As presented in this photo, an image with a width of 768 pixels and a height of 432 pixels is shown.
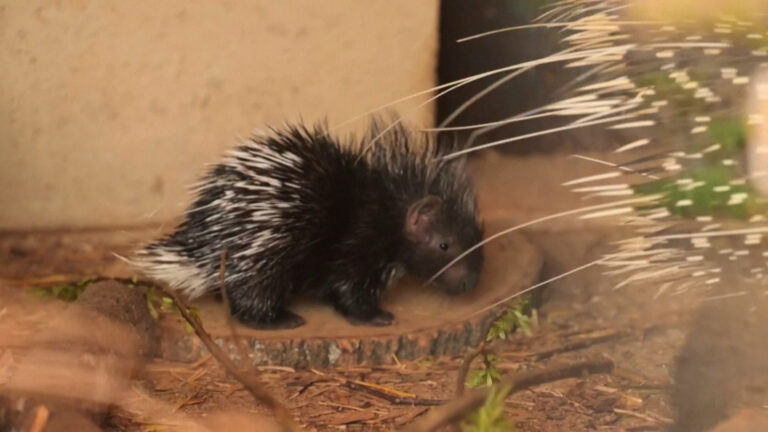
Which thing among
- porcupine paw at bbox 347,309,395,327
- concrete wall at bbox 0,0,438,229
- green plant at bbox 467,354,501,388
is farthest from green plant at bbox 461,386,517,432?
concrete wall at bbox 0,0,438,229

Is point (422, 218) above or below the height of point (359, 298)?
above

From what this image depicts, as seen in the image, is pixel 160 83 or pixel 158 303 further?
pixel 160 83

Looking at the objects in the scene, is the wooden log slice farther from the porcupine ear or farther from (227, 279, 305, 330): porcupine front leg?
the porcupine ear

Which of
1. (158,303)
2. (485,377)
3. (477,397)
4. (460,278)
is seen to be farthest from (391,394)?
(477,397)

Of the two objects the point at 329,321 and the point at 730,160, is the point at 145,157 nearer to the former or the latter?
the point at 329,321

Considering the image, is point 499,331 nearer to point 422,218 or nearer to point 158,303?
point 422,218

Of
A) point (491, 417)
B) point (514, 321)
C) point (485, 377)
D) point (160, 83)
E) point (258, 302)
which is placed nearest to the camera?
point (491, 417)
